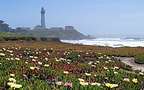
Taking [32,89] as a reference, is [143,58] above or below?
below

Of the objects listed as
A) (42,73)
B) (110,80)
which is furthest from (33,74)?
(110,80)

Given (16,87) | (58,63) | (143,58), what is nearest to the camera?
(16,87)

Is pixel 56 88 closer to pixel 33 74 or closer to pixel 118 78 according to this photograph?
pixel 33 74

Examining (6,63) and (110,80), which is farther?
(6,63)

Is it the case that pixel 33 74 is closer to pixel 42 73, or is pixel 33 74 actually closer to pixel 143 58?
pixel 42 73

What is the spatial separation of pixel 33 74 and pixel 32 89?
12.5 ft

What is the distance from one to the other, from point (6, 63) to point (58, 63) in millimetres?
4747

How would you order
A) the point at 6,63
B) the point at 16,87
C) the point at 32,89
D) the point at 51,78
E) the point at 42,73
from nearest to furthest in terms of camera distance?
1. the point at 16,87
2. the point at 32,89
3. the point at 51,78
4. the point at 42,73
5. the point at 6,63

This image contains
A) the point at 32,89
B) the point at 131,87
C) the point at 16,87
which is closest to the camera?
the point at 16,87

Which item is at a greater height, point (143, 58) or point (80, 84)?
point (80, 84)

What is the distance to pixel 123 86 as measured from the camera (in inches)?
420

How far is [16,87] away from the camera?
711 cm

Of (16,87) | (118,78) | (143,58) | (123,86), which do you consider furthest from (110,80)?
(143,58)

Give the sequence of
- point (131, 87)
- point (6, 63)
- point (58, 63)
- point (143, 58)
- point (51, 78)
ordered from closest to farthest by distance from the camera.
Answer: point (131, 87), point (51, 78), point (6, 63), point (58, 63), point (143, 58)
